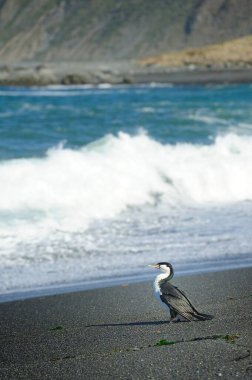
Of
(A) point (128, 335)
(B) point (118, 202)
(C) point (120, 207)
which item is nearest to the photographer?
(A) point (128, 335)

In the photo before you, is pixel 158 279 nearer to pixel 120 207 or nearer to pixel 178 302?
pixel 178 302

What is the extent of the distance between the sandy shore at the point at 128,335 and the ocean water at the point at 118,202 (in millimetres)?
1096

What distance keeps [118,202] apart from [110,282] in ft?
17.8

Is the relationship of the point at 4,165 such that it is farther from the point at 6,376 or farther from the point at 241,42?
the point at 241,42

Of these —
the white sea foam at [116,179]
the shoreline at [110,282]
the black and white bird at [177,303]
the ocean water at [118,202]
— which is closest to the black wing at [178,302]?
the black and white bird at [177,303]

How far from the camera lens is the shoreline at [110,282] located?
8.37m

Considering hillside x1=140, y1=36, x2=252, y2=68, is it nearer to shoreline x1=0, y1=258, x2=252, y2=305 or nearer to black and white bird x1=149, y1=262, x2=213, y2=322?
shoreline x1=0, y1=258, x2=252, y2=305

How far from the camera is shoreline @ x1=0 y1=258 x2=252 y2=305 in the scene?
8.37 metres

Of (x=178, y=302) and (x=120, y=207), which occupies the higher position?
(x=120, y=207)

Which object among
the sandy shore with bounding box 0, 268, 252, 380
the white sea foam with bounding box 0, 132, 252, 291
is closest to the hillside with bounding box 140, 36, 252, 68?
the white sea foam with bounding box 0, 132, 252, 291

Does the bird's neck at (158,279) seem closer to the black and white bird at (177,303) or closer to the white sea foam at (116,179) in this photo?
the black and white bird at (177,303)

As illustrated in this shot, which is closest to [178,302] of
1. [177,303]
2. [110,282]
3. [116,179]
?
[177,303]

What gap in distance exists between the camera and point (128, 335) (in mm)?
6293

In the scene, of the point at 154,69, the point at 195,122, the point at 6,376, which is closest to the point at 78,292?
the point at 6,376
